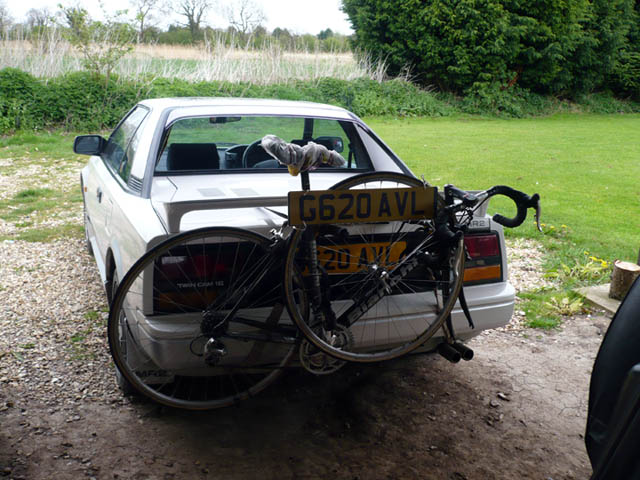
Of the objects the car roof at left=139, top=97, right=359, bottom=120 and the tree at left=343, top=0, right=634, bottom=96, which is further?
the tree at left=343, top=0, right=634, bottom=96

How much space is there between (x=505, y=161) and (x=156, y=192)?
9374 millimetres

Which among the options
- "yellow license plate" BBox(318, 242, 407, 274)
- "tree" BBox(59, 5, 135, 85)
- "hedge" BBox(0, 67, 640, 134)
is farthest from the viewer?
"tree" BBox(59, 5, 135, 85)

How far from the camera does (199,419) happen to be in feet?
9.91

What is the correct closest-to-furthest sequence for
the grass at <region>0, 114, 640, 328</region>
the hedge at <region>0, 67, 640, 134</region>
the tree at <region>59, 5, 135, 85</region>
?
the grass at <region>0, 114, 640, 328</region>, the hedge at <region>0, 67, 640, 134</region>, the tree at <region>59, 5, 135, 85</region>

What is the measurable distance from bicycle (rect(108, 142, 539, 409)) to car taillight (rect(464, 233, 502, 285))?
0.73 ft

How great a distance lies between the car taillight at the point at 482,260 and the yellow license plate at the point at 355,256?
18.9 inches

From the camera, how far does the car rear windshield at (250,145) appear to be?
3.87 meters

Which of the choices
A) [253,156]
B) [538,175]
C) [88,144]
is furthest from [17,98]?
[253,156]

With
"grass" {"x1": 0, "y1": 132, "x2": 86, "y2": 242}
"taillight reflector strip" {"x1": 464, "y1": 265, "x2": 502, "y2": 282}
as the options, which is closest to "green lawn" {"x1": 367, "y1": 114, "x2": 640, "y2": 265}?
"taillight reflector strip" {"x1": 464, "y1": 265, "x2": 502, "y2": 282}

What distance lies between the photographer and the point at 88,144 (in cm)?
460

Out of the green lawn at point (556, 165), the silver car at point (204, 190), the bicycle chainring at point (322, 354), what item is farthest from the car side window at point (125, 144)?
the green lawn at point (556, 165)

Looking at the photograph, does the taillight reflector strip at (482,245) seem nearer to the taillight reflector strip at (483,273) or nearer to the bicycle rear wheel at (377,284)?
the taillight reflector strip at (483,273)

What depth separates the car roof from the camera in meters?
3.83

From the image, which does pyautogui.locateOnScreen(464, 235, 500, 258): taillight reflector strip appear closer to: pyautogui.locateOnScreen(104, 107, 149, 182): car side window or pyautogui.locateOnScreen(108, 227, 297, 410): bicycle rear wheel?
pyautogui.locateOnScreen(108, 227, 297, 410): bicycle rear wheel
